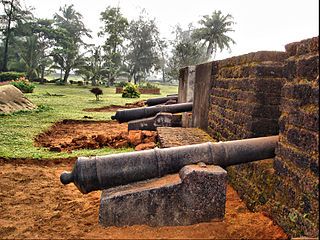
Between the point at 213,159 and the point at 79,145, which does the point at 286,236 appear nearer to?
the point at 213,159

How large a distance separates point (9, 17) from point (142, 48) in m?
22.2

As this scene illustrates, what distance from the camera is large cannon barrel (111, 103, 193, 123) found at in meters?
8.84

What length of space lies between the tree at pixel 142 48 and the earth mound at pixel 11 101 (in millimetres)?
39709

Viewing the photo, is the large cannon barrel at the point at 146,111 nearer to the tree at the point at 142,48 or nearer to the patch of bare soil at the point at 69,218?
the patch of bare soil at the point at 69,218

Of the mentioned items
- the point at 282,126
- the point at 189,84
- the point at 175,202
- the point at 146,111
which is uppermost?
the point at 189,84

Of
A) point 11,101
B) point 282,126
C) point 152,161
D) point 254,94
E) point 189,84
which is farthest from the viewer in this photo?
point 11,101

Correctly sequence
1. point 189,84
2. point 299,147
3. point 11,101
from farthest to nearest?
1. point 11,101
2. point 189,84
3. point 299,147

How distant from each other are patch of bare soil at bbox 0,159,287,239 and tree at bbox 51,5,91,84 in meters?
34.9

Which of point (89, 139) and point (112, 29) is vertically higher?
point (112, 29)

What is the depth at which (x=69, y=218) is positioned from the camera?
11.8 ft

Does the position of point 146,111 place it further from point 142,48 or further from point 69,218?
point 142,48

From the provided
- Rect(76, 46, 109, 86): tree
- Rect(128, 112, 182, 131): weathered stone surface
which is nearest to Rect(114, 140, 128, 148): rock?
Rect(128, 112, 182, 131): weathered stone surface

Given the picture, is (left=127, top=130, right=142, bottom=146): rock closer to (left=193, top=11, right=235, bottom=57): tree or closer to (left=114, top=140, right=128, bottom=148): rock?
(left=114, top=140, right=128, bottom=148): rock

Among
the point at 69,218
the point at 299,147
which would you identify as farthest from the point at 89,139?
the point at 299,147
